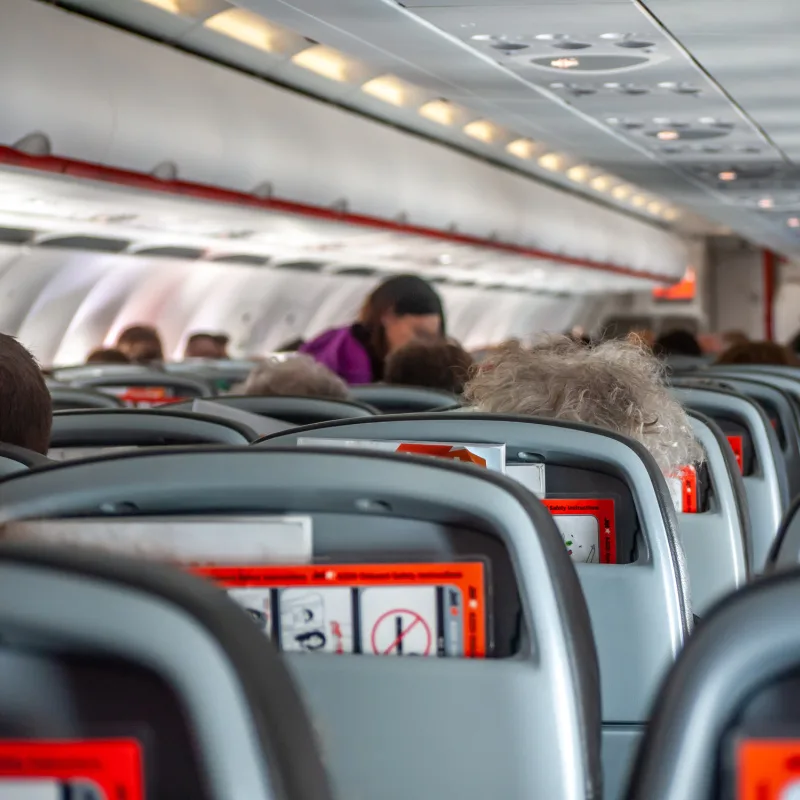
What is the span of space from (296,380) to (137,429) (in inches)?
57.9

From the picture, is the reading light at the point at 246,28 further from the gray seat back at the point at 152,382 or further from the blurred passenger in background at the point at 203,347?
the blurred passenger in background at the point at 203,347

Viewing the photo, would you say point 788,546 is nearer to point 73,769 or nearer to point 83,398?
point 73,769

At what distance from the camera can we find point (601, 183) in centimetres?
2150

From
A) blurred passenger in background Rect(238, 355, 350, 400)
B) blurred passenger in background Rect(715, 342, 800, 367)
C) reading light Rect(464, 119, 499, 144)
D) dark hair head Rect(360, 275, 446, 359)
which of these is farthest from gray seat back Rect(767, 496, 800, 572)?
reading light Rect(464, 119, 499, 144)

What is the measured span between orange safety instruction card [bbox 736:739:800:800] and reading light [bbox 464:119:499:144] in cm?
1373

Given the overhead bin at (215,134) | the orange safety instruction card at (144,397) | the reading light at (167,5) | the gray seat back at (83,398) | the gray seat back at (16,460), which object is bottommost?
the orange safety instruction card at (144,397)

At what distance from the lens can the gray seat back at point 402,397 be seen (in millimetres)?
5150

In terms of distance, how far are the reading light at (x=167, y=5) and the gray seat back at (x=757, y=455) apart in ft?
15.9

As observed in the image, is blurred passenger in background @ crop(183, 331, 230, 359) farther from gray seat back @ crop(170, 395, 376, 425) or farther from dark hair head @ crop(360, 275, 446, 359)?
gray seat back @ crop(170, 395, 376, 425)

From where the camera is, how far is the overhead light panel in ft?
29.7

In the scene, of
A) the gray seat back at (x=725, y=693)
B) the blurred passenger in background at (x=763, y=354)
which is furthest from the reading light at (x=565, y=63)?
the gray seat back at (x=725, y=693)

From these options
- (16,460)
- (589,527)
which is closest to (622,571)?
(589,527)

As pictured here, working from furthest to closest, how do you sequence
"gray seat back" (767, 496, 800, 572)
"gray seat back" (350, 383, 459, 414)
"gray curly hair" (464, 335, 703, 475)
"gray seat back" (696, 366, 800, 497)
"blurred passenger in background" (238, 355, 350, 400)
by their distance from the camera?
"gray seat back" (696, 366, 800, 497)
"gray seat back" (350, 383, 459, 414)
"blurred passenger in background" (238, 355, 350, 400)
"gray curly hair" (464, 335, 703, 475)
"gray seat back" (767, 496, 800, 572)

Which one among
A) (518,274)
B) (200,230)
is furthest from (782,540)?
(518,274)
